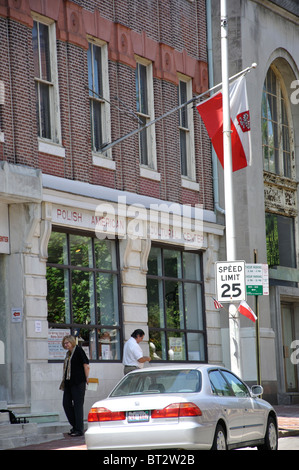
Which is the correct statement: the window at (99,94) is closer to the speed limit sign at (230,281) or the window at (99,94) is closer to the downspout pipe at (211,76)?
the downspout pipe at (211,76)

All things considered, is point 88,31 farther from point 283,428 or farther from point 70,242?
point 283,428

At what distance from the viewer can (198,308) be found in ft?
83.5

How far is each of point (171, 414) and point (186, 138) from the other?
558 inches

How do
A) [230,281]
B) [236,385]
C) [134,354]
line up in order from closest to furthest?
[236,385] → [230,281] → [134,354]

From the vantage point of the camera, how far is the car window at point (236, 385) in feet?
47.0

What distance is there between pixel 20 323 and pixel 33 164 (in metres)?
3.16

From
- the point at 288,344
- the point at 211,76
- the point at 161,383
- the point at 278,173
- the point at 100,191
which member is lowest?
the point at 161,383

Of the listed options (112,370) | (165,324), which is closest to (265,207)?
(165,324)

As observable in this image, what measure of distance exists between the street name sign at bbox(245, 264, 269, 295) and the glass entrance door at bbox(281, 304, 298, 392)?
31.2 feet

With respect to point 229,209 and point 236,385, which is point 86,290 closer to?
point 229,209

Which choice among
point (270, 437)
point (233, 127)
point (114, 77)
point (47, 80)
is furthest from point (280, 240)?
point (270, 437)

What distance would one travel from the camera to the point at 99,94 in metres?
22.2

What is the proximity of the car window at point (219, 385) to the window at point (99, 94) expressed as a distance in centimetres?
913

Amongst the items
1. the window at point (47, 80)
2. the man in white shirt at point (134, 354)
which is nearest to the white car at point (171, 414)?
the man in white shirt at point (134, 354)
